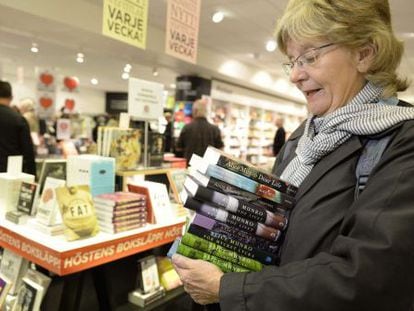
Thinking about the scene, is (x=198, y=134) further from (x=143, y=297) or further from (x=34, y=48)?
(x=34, y=48)

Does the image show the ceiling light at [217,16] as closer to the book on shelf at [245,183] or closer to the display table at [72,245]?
the display table at [72,245]

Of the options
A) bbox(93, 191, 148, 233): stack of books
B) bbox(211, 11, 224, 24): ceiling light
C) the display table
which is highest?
bbox(211, 11, 224, 24): ceiling light

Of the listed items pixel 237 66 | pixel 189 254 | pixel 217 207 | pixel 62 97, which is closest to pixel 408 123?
pixel 217 207

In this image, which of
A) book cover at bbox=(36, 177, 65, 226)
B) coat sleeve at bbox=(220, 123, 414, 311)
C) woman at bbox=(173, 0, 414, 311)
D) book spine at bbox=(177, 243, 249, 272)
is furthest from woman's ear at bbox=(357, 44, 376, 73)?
book cover at bbox=(36, 177, 65, 226)

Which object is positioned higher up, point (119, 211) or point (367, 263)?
point (367, 263)

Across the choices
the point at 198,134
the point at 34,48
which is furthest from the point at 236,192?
the point at 34,48

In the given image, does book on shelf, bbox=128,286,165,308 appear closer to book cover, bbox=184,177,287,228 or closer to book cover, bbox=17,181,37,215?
book cover, bbox=17,181,37,215

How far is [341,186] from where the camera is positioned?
86cm

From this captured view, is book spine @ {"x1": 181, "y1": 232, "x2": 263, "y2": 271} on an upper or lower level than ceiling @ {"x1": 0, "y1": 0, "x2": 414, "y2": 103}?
lower

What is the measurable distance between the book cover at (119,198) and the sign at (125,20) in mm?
1062

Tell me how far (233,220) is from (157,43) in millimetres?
5550

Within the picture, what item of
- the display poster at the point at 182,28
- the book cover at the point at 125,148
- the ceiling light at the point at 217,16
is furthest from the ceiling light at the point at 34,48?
the book cover at the point at 125,148

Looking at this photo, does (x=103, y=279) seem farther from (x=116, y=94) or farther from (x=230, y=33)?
(x=116, y=94)

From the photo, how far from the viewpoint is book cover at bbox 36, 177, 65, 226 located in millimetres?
1970
